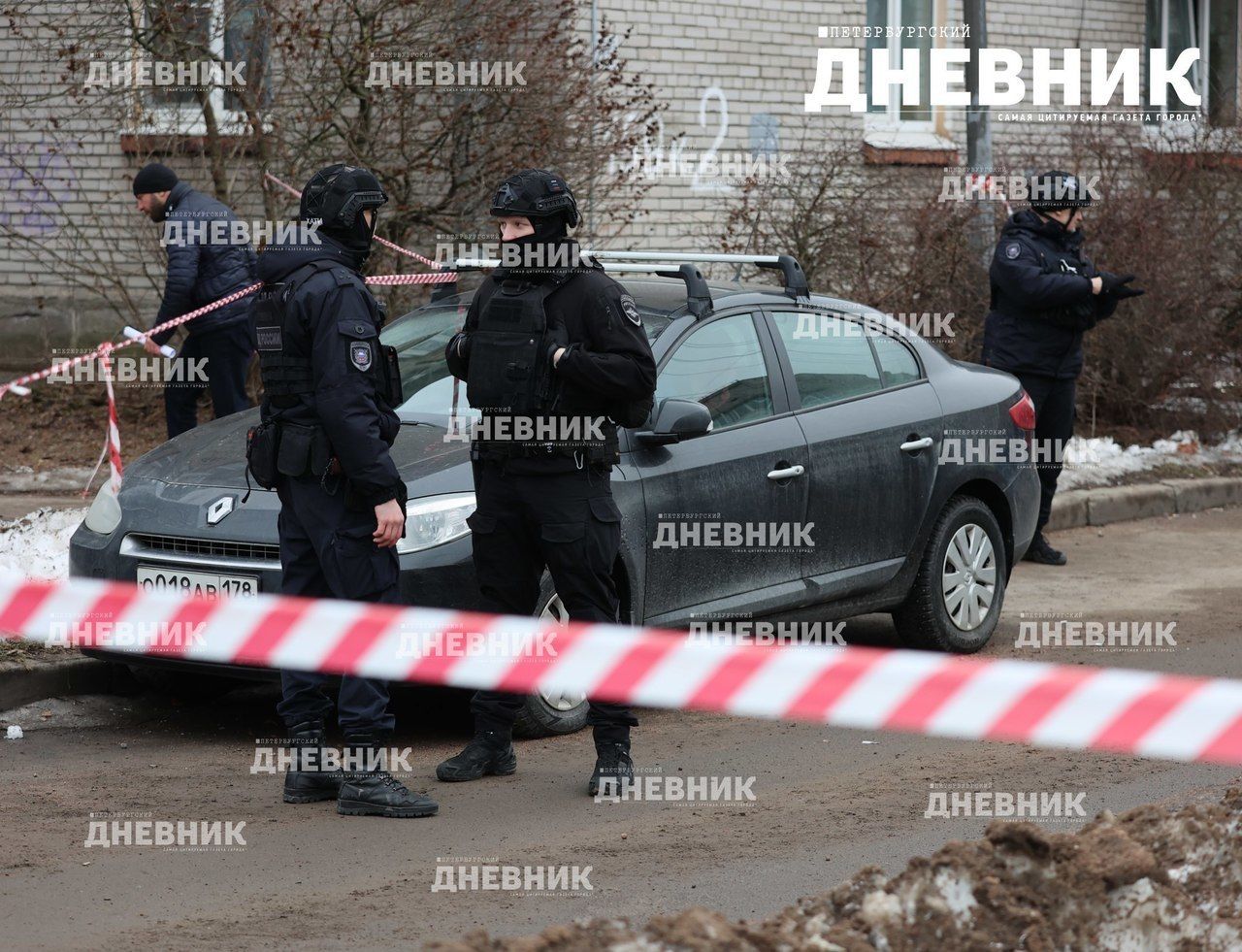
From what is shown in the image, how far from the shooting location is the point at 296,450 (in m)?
5.43

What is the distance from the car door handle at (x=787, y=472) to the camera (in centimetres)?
692

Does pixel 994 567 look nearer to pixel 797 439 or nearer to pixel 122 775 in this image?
pixel 797 439

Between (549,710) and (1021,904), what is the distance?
289 centimetres

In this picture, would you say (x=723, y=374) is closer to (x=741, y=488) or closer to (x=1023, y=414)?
(x=741, y=488)

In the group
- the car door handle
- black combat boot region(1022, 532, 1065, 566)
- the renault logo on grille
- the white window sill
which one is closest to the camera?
the renault logo on grille

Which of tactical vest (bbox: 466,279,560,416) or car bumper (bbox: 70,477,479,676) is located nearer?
tactical vest (bbox: 466,279,560,416)

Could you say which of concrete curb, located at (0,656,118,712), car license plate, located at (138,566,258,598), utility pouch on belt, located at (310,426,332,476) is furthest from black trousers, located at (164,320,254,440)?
utility pouch on belt, located at (310,426,332,476)

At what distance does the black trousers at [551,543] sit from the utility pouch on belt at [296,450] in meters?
0.63

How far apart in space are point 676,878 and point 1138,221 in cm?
924

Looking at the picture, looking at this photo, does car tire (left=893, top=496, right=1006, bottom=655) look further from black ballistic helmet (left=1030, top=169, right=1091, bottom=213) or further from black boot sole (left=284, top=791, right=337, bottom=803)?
black boot sole (left=284, top=791, right=337, bottom=803)

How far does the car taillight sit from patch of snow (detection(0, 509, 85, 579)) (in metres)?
4.29

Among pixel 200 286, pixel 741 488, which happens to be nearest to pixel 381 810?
pixel 741 488

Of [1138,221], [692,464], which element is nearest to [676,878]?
[692,464]

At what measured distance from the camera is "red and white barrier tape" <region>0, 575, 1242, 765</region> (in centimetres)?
324
